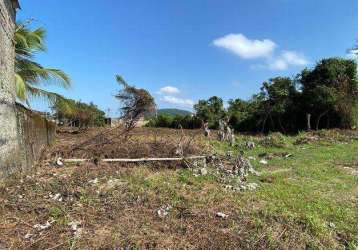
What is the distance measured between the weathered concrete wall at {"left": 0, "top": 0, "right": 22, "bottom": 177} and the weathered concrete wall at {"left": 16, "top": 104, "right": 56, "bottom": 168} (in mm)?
277

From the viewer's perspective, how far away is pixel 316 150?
11.4 m

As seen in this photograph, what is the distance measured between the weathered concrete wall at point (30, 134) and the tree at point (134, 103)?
2.07 metres

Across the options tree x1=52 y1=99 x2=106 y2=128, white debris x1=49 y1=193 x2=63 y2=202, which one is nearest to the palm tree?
tree x1=52 y1=99 x2=106 y2=128

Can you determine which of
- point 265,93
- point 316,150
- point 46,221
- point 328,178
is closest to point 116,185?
point 46,221

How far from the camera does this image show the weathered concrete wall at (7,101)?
551 cm

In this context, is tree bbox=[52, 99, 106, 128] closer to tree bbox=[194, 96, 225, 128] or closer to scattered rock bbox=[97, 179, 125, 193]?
tree bbox=[194, 96, 225, 128]

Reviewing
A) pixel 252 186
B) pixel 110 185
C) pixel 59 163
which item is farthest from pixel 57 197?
pixel 252 186

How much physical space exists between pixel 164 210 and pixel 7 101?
3.08 m

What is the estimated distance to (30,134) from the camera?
23.9 ft

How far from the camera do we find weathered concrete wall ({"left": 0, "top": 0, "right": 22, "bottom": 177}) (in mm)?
5512

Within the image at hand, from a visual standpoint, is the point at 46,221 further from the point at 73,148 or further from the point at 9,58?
the point at 73,148

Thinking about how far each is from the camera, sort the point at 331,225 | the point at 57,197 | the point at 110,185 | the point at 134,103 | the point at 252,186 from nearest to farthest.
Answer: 1. the point at 331,225
2. the point at 57,197
3. the point at 110,185
4. the point at 252,186
5. the point at 134,103

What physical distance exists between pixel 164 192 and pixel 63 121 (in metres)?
15.0

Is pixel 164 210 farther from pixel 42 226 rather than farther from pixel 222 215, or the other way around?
pixel 42 226
